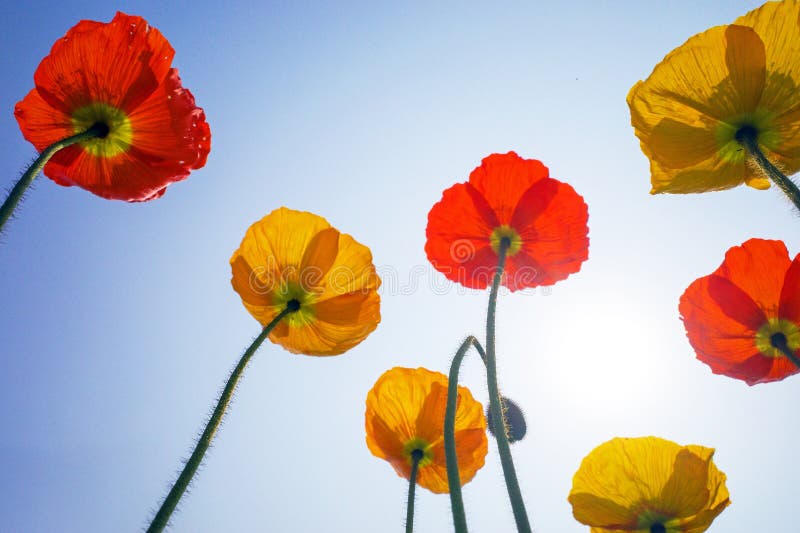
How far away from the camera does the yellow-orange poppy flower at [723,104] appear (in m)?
1.85

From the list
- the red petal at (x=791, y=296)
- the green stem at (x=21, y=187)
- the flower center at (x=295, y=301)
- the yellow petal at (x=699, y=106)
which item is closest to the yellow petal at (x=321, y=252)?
the flower center at (x=295, y=301)

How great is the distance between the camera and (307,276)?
7.87 ft

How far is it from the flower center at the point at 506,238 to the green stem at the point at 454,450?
829 millimetres

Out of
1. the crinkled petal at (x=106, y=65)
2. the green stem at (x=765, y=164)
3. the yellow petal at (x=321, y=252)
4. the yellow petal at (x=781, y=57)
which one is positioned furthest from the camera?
the yellow petal at (x=321, y=252)

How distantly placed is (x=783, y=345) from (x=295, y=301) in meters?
2.22

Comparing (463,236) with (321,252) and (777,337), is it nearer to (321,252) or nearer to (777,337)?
(321,252)

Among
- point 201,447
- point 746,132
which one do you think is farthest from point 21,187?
point 746,132

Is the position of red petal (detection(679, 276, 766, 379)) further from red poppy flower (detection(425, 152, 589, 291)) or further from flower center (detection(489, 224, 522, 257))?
flower center (detection(489, 224, 522, 257))

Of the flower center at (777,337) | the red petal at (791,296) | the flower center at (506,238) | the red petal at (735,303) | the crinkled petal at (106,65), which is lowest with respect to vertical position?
the flower center at (777,337)

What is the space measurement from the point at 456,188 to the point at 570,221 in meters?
0.58

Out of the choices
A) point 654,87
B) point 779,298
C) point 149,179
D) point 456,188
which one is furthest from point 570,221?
point 149,179

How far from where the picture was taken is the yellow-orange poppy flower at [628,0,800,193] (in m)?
1.85

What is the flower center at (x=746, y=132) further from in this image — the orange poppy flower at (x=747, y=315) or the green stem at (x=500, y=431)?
the green stem at (x=500, y=431)

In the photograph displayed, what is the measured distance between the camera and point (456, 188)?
265cm
